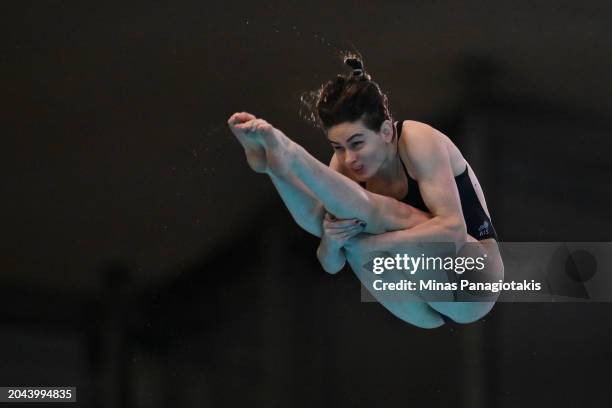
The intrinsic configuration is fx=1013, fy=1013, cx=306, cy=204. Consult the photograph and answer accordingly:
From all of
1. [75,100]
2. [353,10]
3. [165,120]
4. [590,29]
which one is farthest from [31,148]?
[590,29]

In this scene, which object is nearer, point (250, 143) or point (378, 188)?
point (250, 143)

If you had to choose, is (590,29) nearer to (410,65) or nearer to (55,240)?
(410,65)

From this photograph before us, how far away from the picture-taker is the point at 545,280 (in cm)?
345

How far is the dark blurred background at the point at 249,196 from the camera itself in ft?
11.4

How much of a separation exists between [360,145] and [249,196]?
1.78ft

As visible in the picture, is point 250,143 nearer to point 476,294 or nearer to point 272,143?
point 272,143

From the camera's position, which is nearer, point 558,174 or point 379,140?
point 379,140

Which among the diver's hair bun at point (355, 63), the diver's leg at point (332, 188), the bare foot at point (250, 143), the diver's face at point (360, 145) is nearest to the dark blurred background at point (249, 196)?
the diver's hair bun at point (355, 63)

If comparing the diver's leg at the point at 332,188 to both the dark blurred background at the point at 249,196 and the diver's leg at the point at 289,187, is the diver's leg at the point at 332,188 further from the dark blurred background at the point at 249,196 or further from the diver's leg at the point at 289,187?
the dark blurred background at the point at 249,196

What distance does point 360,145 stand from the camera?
317 cm

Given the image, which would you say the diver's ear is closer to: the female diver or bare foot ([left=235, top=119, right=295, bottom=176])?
the female diver

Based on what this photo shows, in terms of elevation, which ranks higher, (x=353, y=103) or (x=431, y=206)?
(x=353, y=103)

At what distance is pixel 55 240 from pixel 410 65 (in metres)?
1.38

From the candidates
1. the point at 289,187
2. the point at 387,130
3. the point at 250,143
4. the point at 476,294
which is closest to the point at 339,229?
the point at 289,187
